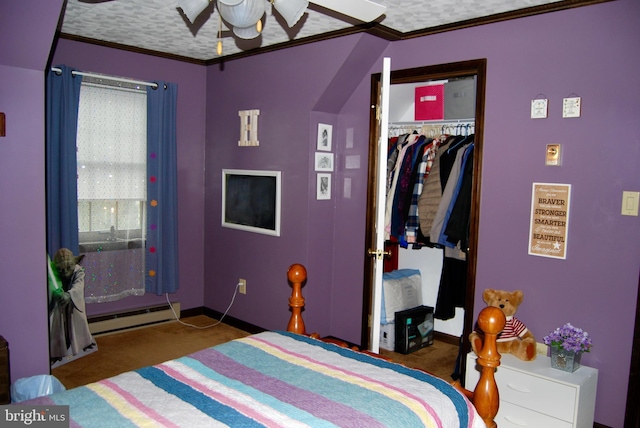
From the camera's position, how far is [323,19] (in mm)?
3182

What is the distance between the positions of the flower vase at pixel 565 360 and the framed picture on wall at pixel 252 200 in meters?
2.14

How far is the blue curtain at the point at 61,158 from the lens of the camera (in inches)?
142

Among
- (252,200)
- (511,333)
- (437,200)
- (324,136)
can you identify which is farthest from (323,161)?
(511,333)

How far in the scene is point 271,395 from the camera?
1719 millimetres

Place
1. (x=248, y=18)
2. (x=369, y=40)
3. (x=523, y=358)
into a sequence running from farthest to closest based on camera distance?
1. (x=369, y=40)
2. (x=523, y=358)
3. (x=248, y=18)

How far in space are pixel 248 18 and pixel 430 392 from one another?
1563 mm

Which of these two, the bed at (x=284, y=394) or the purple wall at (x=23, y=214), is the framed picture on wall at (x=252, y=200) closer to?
the purple wall at (x=23, y=214)

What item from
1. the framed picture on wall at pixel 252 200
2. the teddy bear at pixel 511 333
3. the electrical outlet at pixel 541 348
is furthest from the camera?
the framed picture on wall at pixel 252 200

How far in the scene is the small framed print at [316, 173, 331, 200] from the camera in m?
3.81

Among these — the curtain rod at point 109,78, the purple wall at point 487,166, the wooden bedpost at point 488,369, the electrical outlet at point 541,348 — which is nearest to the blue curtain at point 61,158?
the curtain rod at point 109,78

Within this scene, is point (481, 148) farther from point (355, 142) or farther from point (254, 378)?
point (254, 378)

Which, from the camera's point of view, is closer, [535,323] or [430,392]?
[430,392]

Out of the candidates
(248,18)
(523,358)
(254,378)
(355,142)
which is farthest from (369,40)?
(254,378)
